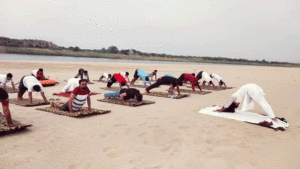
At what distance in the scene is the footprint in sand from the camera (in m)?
4.08

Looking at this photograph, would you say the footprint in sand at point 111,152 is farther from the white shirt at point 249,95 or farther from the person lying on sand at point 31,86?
the person lying on sand at point 31,86

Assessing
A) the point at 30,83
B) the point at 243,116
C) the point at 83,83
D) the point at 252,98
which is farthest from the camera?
the point at 30,83

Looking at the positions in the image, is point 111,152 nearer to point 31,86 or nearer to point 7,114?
point 7,114

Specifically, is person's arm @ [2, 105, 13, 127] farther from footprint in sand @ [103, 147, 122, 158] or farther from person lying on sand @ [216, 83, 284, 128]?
person lying on sand @ [216, 83, 284, 128]

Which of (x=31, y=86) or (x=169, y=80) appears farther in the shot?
(x=169, y=80)

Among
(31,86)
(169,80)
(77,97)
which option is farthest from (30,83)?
(169,80)

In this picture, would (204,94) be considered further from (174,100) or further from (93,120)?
(93,120)

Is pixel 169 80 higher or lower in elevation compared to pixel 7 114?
higher

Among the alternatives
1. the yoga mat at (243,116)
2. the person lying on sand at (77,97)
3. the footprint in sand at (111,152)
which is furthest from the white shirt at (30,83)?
the yoga mat at (243,116)

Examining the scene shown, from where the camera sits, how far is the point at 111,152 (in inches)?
166

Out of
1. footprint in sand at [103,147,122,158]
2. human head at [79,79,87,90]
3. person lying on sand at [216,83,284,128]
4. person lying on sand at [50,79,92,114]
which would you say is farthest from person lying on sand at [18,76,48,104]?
person lying on sand at [216,83,284,128]

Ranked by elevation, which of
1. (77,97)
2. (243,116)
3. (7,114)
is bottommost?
(243,116)

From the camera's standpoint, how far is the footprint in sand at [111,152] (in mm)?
4082

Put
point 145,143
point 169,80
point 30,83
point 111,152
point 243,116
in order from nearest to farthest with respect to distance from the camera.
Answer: point 111,152 < point 145,143 < point 243,116 < point 30,83 < point 169,80
